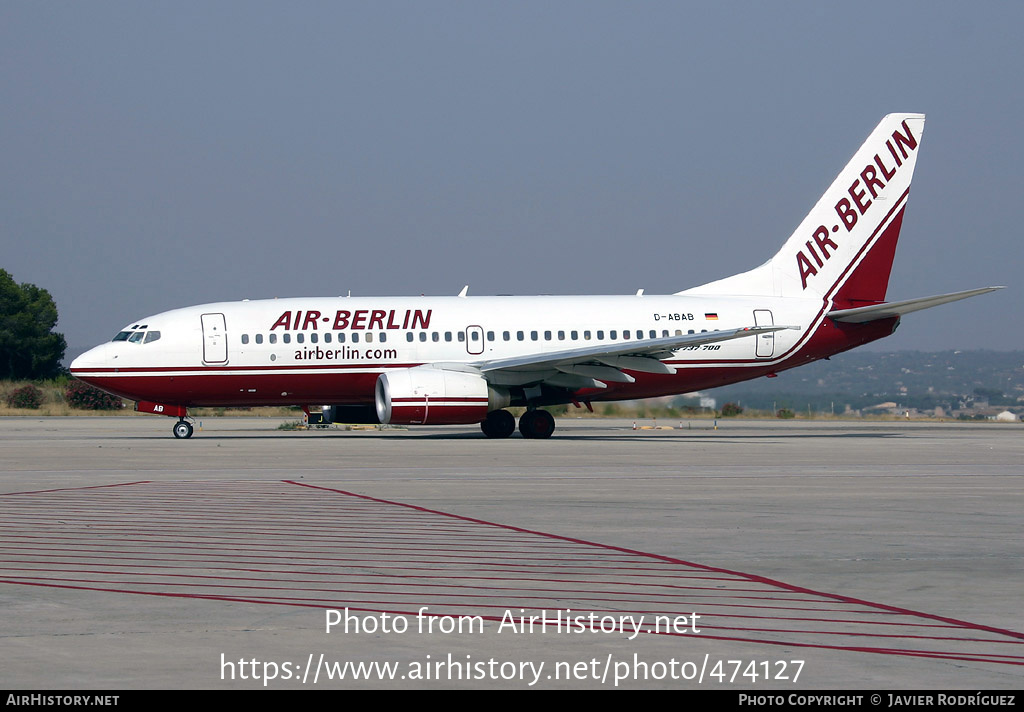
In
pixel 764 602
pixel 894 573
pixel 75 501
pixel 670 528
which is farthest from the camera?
pixel 75 501

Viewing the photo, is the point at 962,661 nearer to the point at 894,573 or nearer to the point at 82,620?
the point at 894,573

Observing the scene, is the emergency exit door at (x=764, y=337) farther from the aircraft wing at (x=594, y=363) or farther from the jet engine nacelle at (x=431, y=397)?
Answer: the jet engine nacelle at (x=431, y=397)

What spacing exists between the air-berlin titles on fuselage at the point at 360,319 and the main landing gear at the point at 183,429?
12.1ft

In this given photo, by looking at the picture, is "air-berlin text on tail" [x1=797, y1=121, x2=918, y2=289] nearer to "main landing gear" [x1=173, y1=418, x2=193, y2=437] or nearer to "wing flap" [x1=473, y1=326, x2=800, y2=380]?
"wing flap" [x1=473, y1=326, x2=800, y2=380]

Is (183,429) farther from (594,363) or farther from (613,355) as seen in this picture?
(613,355)

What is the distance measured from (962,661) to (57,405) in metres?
60.4

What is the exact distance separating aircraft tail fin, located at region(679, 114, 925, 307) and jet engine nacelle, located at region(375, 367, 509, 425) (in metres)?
9.07

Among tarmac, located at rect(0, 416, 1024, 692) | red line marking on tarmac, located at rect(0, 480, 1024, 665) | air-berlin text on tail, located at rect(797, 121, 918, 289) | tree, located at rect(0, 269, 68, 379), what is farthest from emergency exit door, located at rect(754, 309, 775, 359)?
tree, located at rect(0, 269, 68, 379)

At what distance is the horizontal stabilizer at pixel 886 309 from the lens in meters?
33.9

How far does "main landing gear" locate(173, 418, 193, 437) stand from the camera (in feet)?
113

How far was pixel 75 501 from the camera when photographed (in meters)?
16.4

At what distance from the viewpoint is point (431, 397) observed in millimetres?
31859

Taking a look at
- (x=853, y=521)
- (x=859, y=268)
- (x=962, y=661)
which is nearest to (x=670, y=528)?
(x=853, y=521)

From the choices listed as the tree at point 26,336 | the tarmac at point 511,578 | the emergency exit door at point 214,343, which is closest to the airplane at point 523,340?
the emergency exit door at point 214,343
